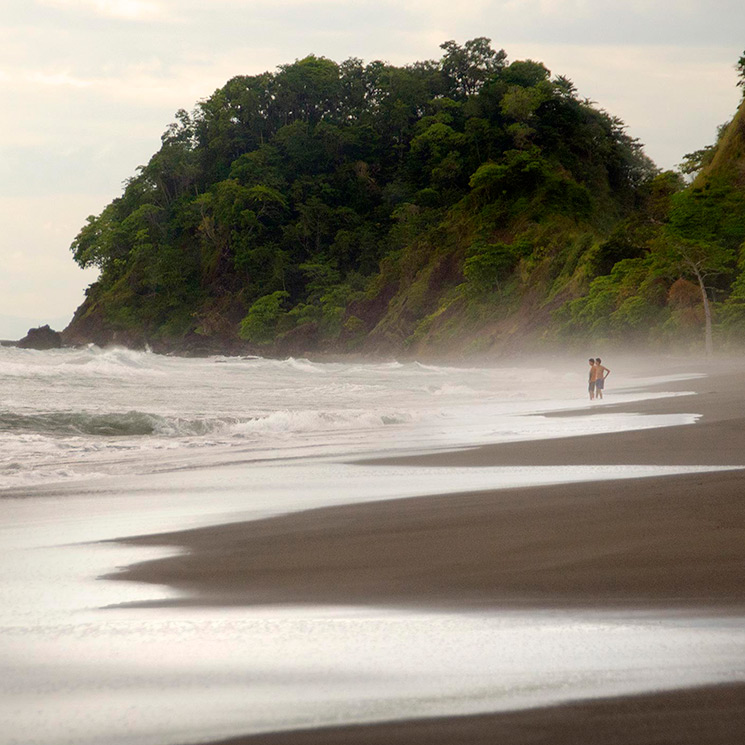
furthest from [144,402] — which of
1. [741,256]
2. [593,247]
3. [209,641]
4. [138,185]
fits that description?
[138,185]

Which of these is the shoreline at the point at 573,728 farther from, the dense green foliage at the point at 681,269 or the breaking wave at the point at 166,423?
the dense green foliage at the point at 681,269

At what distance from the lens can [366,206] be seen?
7438 cm

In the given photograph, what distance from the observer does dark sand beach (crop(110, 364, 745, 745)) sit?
1958 mm

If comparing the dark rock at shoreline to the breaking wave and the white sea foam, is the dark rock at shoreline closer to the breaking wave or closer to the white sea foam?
the white sea foam

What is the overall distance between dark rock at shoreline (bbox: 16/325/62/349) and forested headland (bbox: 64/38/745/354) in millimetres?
4424

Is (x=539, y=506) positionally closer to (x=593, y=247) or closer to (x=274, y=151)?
(x=593, y=247)

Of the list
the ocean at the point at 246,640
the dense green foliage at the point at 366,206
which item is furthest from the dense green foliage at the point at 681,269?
the ocean at the point at 246,640

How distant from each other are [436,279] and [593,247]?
15.5 metres

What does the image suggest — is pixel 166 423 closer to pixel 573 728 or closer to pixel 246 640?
pixel 246 640

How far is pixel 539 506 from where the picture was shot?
4.85 m

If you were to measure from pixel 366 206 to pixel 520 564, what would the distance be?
7239cm

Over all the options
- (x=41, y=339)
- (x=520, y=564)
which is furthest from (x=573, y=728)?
(x=41, y=339)

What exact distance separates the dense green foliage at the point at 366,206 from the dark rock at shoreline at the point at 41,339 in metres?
5.58

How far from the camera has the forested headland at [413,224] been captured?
1563 inches
